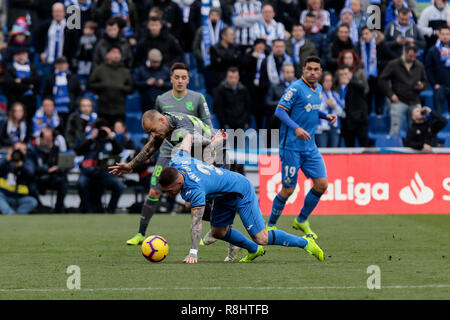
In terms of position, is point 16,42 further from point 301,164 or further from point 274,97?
point 301,164

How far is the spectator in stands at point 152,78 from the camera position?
1909cm

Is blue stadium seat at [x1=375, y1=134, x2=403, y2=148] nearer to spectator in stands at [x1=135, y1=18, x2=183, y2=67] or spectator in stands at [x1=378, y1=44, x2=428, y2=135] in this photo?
spectator in stands at [x1=378, y1=44, x2=428, y2=135]

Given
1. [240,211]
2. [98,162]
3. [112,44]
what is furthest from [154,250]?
[112,44]

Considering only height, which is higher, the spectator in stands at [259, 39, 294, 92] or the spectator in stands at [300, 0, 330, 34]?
the spectator in stands at [300, 0, 330, 34]

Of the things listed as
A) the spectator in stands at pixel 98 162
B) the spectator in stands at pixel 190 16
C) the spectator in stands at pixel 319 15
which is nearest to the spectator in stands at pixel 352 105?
the spectator in stands at pixel 319 15

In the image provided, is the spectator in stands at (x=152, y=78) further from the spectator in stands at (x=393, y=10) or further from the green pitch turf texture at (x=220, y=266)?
the spectator in stands at (x=393, y=10)

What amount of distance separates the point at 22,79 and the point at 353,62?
7238 mm

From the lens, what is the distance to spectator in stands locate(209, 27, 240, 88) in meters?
19.5

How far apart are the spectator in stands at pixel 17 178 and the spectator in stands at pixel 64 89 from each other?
161 centimetres

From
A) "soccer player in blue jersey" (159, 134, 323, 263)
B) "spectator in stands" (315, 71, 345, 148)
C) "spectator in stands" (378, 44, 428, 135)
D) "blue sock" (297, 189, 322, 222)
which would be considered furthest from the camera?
"spectator in stands" (378, 44, 428, 135)

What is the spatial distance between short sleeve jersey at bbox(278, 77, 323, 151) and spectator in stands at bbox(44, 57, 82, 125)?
763cm

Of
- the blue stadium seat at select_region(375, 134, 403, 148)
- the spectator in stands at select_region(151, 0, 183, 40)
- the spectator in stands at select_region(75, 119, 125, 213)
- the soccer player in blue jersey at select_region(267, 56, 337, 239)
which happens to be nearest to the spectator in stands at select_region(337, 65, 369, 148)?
the blue stadium seat at select_region(375, 134, 403, 148)
